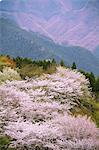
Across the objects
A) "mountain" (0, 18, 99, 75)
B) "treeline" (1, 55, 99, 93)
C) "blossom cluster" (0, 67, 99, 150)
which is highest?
"treeline" (1, 55, 99, 93)

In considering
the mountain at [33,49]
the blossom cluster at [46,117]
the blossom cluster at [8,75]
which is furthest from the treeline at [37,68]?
the mountain at [33,49]

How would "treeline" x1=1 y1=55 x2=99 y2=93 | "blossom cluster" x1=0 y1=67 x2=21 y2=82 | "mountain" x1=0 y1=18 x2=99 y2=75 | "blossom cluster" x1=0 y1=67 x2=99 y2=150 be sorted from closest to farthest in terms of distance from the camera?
"blossom cluster" x1=0 y1=67 x2=99 y2=150, "blossom cluster" x1=0 y1=67 x2=21 y2=82, "treeline" x1=1 y1=55 x2=99 y2=93, "mountain" x1=0 y1=18 x2=99 y2=75

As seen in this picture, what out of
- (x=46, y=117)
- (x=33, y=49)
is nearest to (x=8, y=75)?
(x=46, y=117)

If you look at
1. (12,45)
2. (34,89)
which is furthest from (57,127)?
(12,45)

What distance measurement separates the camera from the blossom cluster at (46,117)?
49.8ft

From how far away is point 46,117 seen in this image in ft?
59.6

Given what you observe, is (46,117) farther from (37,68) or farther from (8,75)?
(37,68)

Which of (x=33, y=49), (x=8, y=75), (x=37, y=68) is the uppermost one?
(x=37, y=68)

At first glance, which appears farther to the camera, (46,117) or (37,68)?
(37,68)

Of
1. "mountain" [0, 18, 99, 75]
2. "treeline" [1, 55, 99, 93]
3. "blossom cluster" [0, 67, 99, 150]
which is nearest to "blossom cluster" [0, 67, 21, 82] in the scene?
"blossom cluster" [0, 67, 99, 150]

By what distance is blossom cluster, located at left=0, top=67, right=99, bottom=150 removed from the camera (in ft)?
49.8

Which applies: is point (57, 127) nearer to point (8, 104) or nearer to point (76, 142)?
point (76, 142)

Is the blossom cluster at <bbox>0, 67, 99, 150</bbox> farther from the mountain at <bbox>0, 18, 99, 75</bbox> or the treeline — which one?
the mountain at <bbox>0, 18, 99, 75</bbox>

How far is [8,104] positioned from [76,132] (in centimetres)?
388
